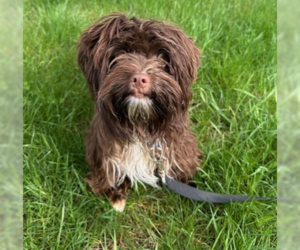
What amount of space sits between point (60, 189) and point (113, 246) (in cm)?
51

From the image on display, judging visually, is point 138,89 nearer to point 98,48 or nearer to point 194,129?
point 98,48

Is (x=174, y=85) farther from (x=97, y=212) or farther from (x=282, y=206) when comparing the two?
(x=282, y=206)

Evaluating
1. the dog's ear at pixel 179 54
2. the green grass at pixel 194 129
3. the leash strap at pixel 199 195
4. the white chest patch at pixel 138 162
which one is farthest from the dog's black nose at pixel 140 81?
the green grass at pixel 194 129

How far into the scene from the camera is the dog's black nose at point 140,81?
1644 mm

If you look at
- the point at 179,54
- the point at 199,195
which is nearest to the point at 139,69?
the point at 179,54

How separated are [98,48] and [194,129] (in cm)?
115

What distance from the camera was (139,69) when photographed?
1.70 meters

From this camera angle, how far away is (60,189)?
2.40 meters

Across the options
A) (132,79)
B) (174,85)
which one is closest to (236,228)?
(174,85)

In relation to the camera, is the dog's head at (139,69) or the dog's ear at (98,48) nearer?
the dog's head at (139,69)

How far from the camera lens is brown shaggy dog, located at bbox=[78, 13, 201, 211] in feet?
5.62

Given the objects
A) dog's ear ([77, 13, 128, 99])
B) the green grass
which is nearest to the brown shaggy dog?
dog's ear ([77, 13, 128, 99])

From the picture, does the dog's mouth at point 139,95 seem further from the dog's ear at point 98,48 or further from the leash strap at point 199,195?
the leash strap at point 199,195

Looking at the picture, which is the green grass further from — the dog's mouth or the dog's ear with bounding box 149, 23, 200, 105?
the dog's mouth
